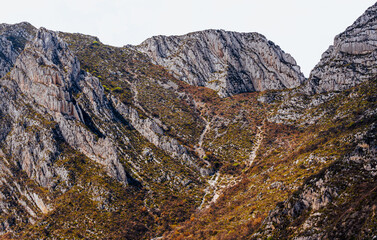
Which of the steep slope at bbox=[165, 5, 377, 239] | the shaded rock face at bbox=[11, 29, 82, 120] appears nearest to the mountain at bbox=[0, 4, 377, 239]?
the steep slope at bbox=[165, 5, 377, 239]

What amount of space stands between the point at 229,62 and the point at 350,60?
63.0 meters

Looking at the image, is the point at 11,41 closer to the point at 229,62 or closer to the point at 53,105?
the point at 53,105

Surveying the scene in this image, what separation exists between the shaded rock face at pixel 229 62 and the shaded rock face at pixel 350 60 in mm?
25470

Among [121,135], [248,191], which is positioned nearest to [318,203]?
[248,191]

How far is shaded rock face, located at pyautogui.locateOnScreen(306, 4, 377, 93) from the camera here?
9825cm

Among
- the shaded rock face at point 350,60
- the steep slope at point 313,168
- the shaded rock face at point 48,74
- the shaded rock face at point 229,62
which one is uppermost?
the shaded rock face at point 48,74

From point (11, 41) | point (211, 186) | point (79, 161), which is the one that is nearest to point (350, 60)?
point (211, 186)

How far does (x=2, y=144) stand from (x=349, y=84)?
403 ft

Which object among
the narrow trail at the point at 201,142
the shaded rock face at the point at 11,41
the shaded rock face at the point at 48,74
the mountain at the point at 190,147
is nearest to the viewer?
the mountain at the point at 190,147

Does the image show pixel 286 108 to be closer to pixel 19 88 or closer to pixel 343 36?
pixel 343 36

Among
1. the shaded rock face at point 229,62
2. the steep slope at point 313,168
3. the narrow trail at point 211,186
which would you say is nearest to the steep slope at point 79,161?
the narrow trail at point 211,186

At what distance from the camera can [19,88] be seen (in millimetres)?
103000

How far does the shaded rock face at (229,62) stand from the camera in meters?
142

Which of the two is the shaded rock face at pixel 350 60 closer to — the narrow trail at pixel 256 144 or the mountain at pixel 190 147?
the mountain at pixel 190 147
